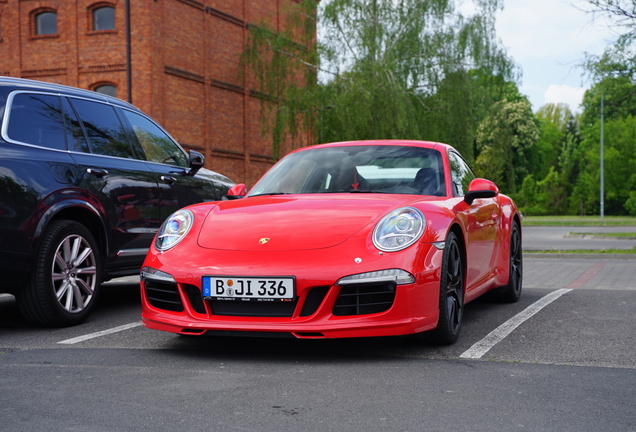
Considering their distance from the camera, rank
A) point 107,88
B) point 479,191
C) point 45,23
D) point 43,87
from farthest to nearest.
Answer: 1. point 45,23
2. point 107,88
3. point 43,87
4. point 479,191

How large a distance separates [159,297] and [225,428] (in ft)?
6.05

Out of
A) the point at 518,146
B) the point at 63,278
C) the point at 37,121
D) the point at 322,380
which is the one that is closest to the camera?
the point at 322,380

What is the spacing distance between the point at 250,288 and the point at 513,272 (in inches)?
151

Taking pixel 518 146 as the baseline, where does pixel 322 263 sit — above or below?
below

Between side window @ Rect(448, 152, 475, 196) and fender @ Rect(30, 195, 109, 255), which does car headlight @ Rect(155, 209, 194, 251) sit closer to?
fender @ Rect(30, 195, 109, 255)

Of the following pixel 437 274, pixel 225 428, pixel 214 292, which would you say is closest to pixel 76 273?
pixel 214 292

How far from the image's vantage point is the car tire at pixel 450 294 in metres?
5.07

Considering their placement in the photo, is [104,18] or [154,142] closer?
[154,142]

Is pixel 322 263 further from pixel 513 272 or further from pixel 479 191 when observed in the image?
pixel 513 272

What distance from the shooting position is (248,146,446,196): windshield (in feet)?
19.6

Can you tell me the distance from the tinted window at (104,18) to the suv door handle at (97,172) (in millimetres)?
27878

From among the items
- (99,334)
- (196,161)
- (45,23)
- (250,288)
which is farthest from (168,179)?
(45,23)

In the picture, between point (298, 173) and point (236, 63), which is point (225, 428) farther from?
point (236, 63)

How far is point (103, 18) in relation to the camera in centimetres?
3316
